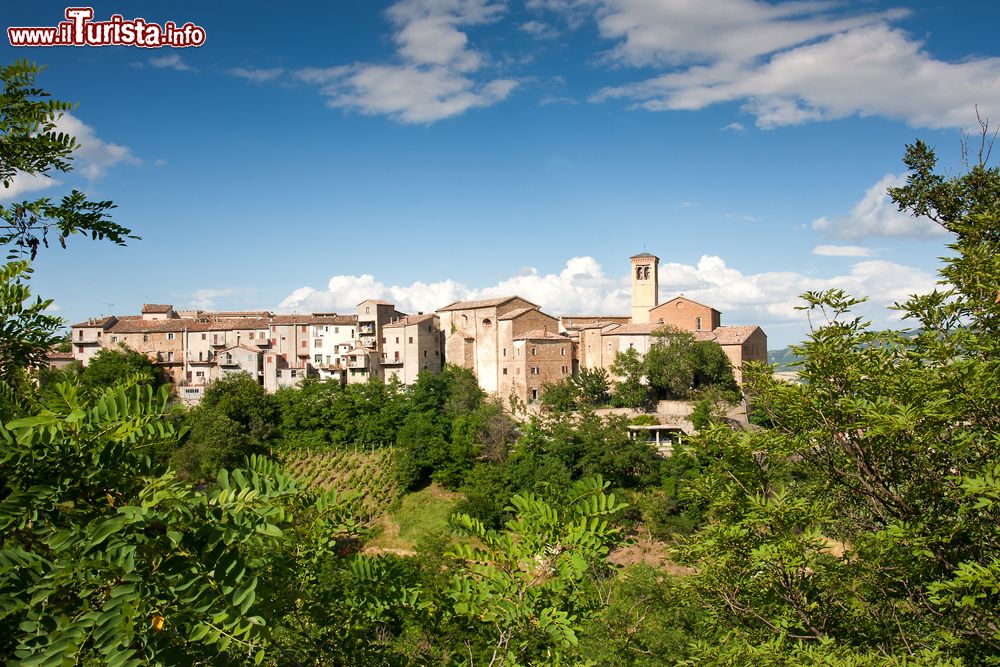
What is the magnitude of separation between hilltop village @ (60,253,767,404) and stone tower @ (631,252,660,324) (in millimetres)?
80

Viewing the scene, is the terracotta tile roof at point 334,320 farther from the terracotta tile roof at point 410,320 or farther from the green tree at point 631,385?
the green tree at point 631,385

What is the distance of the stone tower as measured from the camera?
54031 mm

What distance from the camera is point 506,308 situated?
51.9 metres

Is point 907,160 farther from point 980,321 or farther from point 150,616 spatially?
point 150,616

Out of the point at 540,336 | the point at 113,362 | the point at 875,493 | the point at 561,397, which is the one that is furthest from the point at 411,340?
the point at 875,493

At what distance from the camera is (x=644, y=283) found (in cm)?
5434

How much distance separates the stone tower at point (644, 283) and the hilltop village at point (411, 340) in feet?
0.26

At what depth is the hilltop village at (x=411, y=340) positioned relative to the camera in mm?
48094

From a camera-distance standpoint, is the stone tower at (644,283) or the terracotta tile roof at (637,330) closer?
the terracotta tile roof at (637,330)

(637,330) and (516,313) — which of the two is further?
(516,313)

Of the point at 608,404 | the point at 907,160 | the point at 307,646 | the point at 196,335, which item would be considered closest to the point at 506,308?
the point at 608,404

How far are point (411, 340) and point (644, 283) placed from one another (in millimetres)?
19127

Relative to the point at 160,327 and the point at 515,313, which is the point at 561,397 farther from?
the point at 160,327

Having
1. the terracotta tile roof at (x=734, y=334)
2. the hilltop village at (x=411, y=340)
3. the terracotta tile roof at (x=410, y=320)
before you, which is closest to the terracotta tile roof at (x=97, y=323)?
the hilltop village at (x=411, y=340)
